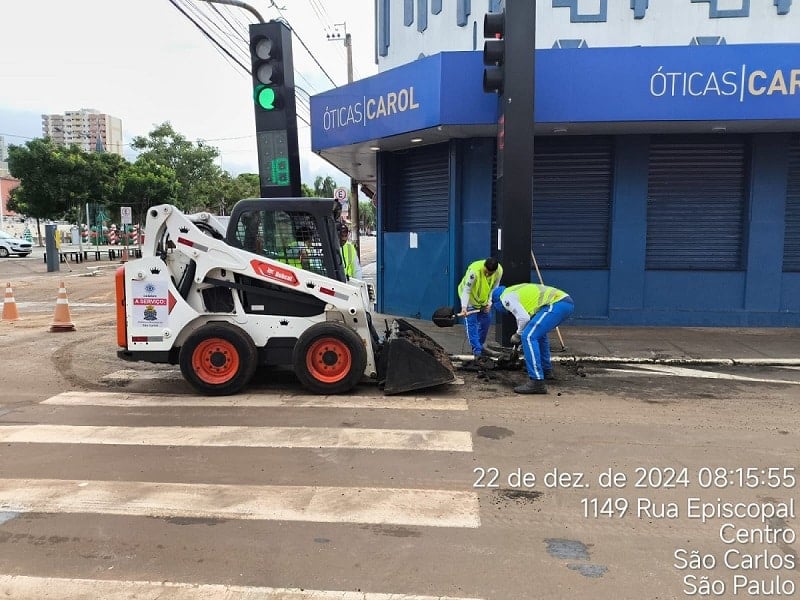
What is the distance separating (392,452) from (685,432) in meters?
2.74

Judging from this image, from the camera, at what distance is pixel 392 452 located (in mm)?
5020

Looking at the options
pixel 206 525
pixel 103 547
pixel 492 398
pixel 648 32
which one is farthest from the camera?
pixel 648 32

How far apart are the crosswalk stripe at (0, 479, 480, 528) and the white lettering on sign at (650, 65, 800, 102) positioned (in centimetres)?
832

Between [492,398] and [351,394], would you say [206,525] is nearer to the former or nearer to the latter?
[351,394]

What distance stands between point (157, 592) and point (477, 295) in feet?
19.4

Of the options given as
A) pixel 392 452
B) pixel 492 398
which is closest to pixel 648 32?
pixel 492 398

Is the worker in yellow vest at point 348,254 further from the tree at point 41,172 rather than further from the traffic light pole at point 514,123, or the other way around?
the tree at point 41,172

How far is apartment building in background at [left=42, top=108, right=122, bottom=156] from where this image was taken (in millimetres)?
65750

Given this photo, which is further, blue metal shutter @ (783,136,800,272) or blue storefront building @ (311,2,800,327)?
blue metal shutter @ (783,136,800,272)

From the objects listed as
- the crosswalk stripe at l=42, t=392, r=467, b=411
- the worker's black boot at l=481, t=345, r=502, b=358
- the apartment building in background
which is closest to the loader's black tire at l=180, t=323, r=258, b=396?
the crosswalk stripe at l=42, t=392, r=467, b=411

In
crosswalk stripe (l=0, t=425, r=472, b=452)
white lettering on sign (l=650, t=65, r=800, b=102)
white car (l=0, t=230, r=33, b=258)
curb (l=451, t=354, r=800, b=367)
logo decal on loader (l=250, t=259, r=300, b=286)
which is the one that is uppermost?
white lettering on sign (l=650, t=65, r=800, b=102)

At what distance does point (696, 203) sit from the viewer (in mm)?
11453

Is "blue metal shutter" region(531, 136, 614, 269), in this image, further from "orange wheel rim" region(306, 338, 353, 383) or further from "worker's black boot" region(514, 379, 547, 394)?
"orange wheel rim" region(306, 338, 353, 383)

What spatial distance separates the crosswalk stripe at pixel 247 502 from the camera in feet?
12.8
